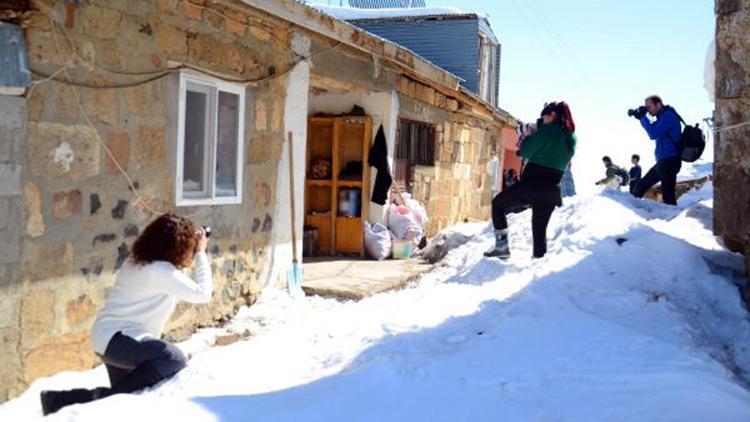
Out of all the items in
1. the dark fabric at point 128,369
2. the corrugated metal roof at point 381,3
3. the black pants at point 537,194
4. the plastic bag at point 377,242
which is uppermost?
the corrugated metal roof at point 381,3

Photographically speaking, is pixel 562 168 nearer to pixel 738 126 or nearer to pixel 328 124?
pixel 738 126

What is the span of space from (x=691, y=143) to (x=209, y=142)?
16.0 ft

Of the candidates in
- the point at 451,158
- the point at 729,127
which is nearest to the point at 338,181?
the point at 451,158

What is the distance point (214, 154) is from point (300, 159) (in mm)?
1470

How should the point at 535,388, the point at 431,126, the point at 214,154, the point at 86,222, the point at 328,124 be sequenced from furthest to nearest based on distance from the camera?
the point at 431,126 < the point at 328,124 < the point at 214,154 < the point at 86,222 < the point at 535,388

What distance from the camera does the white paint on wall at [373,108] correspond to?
9180 mm

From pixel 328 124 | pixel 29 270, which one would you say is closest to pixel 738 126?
pixel 29 270

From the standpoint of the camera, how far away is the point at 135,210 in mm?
4918

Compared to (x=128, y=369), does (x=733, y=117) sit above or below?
above

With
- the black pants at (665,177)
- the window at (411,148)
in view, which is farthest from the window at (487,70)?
the black pants at (665,177)

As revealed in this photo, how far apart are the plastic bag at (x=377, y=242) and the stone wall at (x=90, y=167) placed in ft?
10.7

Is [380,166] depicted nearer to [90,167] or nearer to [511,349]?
[90,167]

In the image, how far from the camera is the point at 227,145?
19.8ft

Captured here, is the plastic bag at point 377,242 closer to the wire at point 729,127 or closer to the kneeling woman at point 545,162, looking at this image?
the kneeling woman at point 545,162
